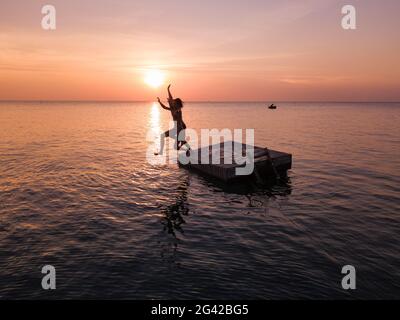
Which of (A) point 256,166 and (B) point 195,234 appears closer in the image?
(B) point 195,234

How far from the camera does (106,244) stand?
12719 mm

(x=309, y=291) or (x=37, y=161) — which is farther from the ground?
(x=37, y=161)

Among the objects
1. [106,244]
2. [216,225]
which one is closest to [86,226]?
[106,244]

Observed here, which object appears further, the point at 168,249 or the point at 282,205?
the point at 282,205

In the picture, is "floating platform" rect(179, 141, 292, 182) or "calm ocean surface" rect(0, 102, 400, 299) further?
"floating platform" rect(179, 141, 292, 182)

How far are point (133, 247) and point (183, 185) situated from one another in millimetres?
9663

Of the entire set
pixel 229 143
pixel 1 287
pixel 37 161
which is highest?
pixel 229 143

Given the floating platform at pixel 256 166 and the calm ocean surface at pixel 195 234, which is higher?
the floating platform at pixel 256 166

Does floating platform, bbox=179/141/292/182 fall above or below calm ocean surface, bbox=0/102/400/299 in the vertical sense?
above

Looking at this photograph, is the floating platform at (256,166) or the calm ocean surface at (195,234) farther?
the floating platform at (256,166)

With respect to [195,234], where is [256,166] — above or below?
above
